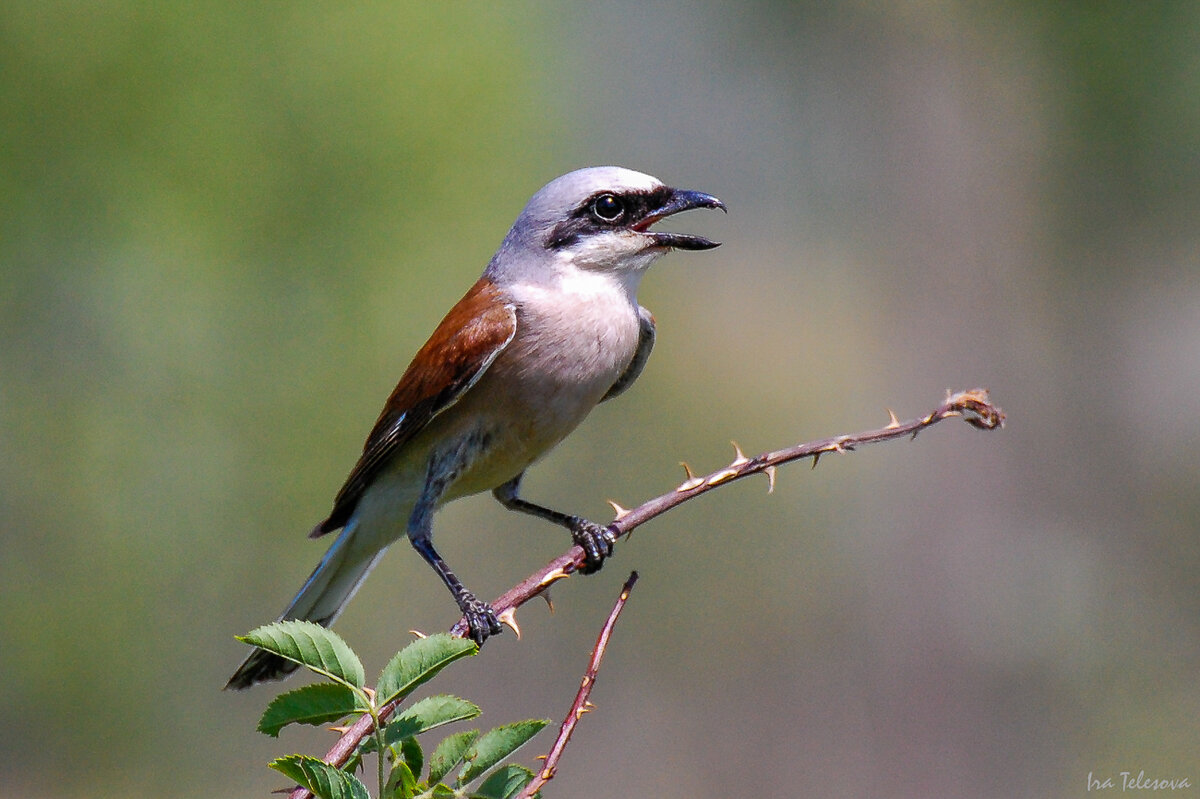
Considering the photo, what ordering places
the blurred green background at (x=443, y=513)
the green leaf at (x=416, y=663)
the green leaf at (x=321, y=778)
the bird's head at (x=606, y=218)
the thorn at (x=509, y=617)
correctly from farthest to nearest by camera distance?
the blurred green background at (x=443, y=513)
the bird's head at (x=606, y=218)
the thorn at (x=509, y=617)
the green leaf at (x=416, y=663)
the green leaf at (x=321, y=778)

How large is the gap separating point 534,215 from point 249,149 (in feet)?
27.1

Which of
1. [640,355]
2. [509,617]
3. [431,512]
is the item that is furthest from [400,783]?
[640,355]

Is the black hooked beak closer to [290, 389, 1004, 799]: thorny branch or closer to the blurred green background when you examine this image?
[290, 389, 1004, 799]: thorny branch

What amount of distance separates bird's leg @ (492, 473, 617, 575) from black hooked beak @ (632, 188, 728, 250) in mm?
737

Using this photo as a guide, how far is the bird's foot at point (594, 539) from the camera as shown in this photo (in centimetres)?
272

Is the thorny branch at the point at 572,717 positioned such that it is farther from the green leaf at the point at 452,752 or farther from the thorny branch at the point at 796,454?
the thorny branch at the point at 796,454

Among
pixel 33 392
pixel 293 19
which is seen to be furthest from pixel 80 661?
pixel 293 19

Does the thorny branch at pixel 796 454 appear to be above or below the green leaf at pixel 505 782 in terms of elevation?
above

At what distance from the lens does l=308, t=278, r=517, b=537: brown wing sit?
2.94m

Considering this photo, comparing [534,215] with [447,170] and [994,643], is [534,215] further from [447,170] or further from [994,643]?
[994,643]

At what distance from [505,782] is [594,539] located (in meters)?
1.53

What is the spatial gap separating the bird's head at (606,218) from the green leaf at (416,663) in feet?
6.02

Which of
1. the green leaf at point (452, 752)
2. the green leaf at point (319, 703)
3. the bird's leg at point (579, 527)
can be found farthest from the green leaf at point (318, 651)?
the bird's leg at point (579, 527)

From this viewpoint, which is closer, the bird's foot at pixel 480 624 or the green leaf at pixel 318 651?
the green leaf at pixel 318 651
